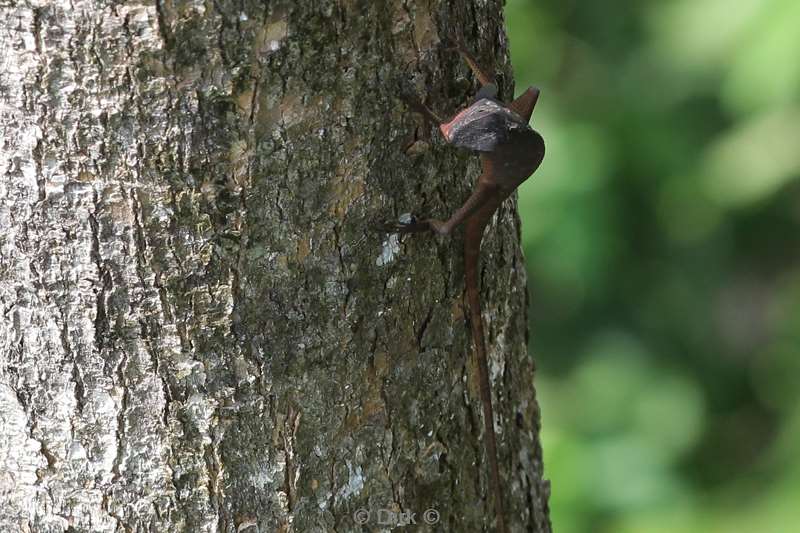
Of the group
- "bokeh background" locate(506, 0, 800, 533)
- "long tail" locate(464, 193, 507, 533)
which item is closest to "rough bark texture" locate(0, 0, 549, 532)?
"long tail" locate(464, 193, 507, 533)

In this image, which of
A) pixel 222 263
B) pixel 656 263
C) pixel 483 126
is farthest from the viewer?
pixel 656 263

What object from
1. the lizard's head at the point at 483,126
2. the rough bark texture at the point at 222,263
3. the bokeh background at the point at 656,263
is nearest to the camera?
the rough bark texture at the point at 222,263

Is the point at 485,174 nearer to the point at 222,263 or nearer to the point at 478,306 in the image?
the point at 478,306

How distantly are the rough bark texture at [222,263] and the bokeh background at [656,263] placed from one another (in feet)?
6.50

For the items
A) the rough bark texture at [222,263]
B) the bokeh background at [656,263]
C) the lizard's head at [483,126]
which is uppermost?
the bokeh background at [656,263]

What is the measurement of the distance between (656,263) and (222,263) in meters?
3.39

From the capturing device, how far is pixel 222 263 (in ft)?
4.97

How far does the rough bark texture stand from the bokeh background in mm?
1982

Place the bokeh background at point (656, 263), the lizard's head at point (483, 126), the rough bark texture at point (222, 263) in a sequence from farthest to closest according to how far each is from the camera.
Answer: the bokeh background at point (656, 263), the lizard's head at point (483, 126), the rough bark texture at point (222, 263)

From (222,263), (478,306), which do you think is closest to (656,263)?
(478,306)

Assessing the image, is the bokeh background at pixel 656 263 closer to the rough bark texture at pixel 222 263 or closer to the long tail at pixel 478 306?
the long tail at pixel 478 306

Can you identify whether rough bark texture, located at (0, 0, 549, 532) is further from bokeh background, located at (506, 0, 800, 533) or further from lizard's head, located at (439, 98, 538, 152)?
bokeh background, located at (506, 0, 800, 533)

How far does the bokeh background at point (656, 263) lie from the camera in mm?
3652

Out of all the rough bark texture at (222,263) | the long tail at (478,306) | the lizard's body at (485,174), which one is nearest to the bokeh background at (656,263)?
the lizard's body at (485,174)
